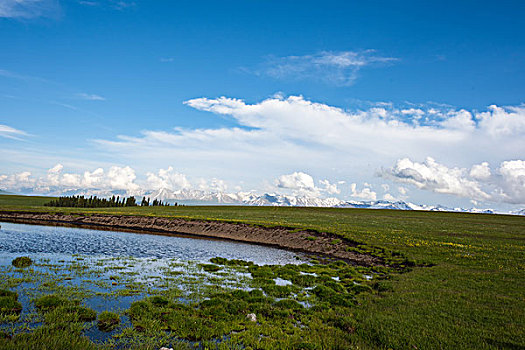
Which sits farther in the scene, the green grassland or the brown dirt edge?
the brown dirt edge

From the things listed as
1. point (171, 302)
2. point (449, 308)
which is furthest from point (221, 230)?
point (449, 308)

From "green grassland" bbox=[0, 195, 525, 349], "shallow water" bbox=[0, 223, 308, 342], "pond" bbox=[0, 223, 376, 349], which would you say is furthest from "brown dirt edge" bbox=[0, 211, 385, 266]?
"pond" bbox=[0, 223, 376, 349]

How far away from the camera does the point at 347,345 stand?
44.8 ft

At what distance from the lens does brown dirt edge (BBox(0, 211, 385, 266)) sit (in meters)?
45.2

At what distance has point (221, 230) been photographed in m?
63.5

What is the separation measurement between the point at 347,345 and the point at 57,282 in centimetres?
1906

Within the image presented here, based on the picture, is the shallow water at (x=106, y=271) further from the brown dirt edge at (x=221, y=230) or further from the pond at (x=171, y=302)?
the brown dirt edge at (x=221, y=230)

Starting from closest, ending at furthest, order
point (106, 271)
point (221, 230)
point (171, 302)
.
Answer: point (171, 302), point (106, 271), point (221, 230)

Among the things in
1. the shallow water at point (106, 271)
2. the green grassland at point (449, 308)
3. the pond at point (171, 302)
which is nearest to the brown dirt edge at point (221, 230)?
the shallow water at point (106, 271)

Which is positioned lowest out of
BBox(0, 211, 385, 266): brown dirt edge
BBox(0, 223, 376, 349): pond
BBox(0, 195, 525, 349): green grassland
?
BBox(0, 211, 385, 266): brown dirt edge

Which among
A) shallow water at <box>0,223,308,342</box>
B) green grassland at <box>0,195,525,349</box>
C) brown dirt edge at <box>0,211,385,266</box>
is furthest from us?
brown dirt edge at <box>0,211,385,266</box>

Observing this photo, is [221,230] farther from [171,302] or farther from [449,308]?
[449,308]

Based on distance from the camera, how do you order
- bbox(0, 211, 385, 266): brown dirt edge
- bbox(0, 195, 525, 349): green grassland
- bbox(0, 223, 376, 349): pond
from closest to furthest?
bbox(0, 223, 376, 349): pond, bbox(0, 195, 525, 349): green grassland, bbox(0, 211, 385, 266): brown dirt edge

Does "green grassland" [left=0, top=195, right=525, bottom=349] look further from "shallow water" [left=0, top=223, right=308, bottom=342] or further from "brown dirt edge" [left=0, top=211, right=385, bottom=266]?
"shallow water" [left=0, top=223, right=308, bottom=342]
